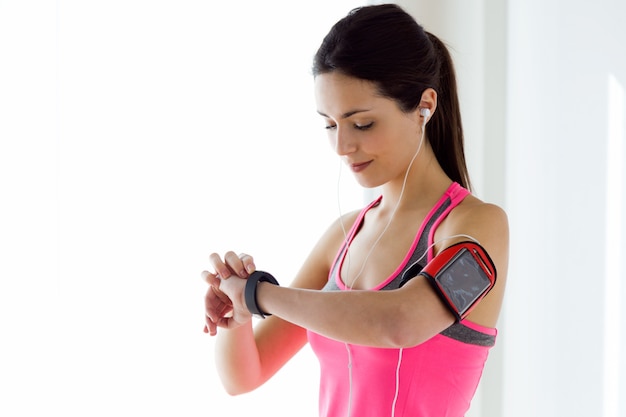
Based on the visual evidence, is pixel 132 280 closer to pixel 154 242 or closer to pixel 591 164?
pixel 154 242

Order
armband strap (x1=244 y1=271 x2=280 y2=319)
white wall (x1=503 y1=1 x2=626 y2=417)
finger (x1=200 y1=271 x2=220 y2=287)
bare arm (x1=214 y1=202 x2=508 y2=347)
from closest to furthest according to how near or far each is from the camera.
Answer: bare arm (x1=214 y1=202 x2=508 y2=347) < armband strap (x1=244 y1=271 x2=280 y2=319) < finger (x1=200 y1=271 x2=220 y2=287) < white wall (x1=503 y1=1 x2=626 y2=417)

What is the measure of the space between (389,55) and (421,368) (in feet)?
1.82

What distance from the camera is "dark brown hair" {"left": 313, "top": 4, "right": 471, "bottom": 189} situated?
53.4 inches

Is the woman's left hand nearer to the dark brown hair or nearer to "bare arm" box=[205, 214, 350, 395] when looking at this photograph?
"bare arm" box=[205, 214, 350, 395]

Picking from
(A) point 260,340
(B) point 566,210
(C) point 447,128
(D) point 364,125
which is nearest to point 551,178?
(B) point 566,210

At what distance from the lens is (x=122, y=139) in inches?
83.7

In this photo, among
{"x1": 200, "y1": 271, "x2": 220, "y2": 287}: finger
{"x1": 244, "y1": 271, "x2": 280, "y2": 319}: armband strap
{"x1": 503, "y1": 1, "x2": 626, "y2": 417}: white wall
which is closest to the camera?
{"x1": 244, "y1": 271, "x2": 280, "y2": 319}: armband strap

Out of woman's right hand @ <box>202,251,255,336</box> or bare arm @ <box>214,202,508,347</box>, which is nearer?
bare arm @ <box>214,202,508,347</box>

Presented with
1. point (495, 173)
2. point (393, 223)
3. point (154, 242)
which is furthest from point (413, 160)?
point (154, 242)

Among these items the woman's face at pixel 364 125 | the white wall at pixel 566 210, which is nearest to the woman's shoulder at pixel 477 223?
the woman's face at pixel 364 125

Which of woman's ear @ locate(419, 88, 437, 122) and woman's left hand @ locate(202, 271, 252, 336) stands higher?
woman's ear @ locate(419, 88, 437, 122)

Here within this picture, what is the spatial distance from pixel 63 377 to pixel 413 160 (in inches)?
47.6

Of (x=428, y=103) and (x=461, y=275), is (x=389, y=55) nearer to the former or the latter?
(x=428, y=103)

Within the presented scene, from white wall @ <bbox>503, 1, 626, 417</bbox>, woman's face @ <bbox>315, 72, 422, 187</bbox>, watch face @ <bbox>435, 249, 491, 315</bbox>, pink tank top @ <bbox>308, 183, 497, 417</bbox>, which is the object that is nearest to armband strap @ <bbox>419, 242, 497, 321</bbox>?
watch face @ <bbox>435, 249, 491, 315</bbox>
